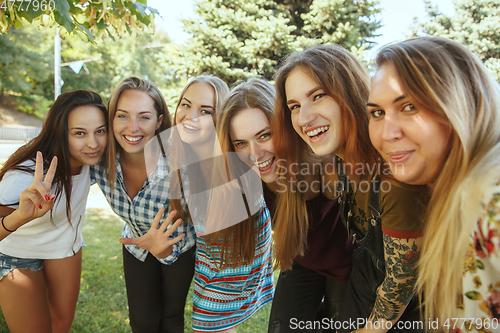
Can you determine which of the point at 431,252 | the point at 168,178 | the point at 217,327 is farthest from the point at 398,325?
the point at 168,178

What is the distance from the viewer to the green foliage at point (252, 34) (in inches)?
254

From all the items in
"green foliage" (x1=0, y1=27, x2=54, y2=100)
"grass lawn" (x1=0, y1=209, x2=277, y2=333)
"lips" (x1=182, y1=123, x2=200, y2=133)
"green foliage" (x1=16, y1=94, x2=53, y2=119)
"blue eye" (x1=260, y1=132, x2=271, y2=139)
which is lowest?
"grass lawn" (x1=0, y1=209, x2=277, y2=333)

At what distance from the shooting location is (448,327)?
132 centimetres

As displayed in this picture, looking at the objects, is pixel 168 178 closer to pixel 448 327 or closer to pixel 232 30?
pixel 448 327

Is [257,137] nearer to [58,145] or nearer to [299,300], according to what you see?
[299,300]

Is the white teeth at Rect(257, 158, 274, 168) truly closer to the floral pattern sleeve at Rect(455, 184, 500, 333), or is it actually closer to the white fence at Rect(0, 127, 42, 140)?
the floral pattern sleeve at Rect(455, 184, 500, 333)

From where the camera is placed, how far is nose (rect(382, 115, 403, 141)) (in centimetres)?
134

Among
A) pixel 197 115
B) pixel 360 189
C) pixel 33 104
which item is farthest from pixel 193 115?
pixel 33 104

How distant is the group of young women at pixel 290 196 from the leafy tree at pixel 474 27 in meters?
8.72

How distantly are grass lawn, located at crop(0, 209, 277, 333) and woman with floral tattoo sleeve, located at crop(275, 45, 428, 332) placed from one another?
6.54 ft

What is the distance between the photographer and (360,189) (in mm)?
1803

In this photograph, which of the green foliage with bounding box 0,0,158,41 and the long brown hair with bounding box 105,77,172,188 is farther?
the long brown hair with bounding box 105,77,172,188

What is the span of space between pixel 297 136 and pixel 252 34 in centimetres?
501

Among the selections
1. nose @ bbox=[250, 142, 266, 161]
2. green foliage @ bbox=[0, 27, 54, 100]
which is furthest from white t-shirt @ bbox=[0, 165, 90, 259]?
green foliage @ bbox=[0, 27, 54, 100]
